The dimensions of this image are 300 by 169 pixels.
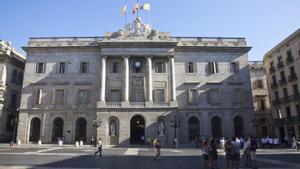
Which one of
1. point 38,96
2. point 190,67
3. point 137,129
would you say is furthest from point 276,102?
point 38,96

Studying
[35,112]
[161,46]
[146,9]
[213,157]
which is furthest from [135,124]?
[213,157]

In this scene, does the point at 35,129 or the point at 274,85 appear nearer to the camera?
the point at 35,129

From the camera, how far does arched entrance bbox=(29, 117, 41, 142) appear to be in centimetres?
3903

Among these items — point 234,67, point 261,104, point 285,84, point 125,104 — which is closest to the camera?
point 125,104

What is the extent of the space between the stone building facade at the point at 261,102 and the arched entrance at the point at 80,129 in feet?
109

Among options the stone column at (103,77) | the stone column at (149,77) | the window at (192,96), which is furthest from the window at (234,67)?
the stone column at (103,77)

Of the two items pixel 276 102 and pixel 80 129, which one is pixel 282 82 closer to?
pixel 276 102

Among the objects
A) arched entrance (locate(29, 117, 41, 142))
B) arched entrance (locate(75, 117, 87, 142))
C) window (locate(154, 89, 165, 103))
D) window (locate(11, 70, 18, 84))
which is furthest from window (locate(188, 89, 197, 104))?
window (locate(11, 70, 18, 84))

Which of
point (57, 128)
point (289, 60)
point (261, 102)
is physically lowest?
point (57, 128)

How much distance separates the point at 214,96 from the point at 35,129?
30108 mm

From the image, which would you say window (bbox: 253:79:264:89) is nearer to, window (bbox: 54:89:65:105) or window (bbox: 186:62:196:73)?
window (bbox: 186:62:196:73)

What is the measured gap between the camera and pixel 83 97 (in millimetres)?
39781

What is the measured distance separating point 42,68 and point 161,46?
20487mm

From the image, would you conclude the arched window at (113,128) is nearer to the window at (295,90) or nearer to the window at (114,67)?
the window at (114,67)
